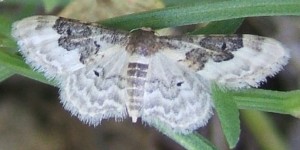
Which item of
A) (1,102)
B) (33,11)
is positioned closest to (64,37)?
(33,11)

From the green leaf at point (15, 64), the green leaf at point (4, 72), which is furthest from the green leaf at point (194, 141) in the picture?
the green leaf at point (4, 72)

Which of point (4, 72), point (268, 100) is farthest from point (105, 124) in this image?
point (268, 100)

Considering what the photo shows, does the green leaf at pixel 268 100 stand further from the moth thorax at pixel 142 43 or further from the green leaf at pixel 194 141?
the moth thorax at pixel 142 43

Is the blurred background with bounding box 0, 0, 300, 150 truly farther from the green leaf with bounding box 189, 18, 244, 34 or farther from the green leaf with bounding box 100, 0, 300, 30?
the green leaf with bounding box 100, 0, 300, 30

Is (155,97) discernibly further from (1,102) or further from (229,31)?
(1,102)

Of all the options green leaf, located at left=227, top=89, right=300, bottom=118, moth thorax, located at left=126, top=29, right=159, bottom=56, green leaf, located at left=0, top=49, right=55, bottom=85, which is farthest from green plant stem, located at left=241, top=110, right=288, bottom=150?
green leaf, located at left=0, top=49, right=55, bottom=85

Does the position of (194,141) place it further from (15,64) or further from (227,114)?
(15,64)
